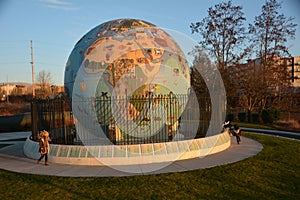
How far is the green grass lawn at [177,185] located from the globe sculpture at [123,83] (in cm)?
356

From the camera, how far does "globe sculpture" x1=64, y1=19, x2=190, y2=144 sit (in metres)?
11.1

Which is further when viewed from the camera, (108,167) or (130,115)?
(130,115)

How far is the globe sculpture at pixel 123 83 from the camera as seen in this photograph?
11.1 meters

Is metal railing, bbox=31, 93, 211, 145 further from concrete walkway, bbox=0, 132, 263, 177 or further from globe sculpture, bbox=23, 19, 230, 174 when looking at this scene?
concrete walkway, bbox=0, 132, 263, 177

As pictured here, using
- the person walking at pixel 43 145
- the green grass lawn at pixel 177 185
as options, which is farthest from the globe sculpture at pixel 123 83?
the green grass lawn at pixel 177 185

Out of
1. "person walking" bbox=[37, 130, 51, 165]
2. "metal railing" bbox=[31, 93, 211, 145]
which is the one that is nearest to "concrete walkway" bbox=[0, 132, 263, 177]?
"person walking" bbox=[37, 130, 51, 165]

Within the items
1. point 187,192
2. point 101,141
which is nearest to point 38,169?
point 101,141

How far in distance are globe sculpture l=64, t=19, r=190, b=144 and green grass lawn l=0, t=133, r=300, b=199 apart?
356cm

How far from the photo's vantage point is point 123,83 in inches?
438

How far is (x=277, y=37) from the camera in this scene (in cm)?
3003

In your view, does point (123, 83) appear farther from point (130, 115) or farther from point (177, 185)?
point (177, 185)

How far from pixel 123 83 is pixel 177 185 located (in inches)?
207

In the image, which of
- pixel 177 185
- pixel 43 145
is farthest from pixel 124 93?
pixel 177 185

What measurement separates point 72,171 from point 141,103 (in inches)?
153
